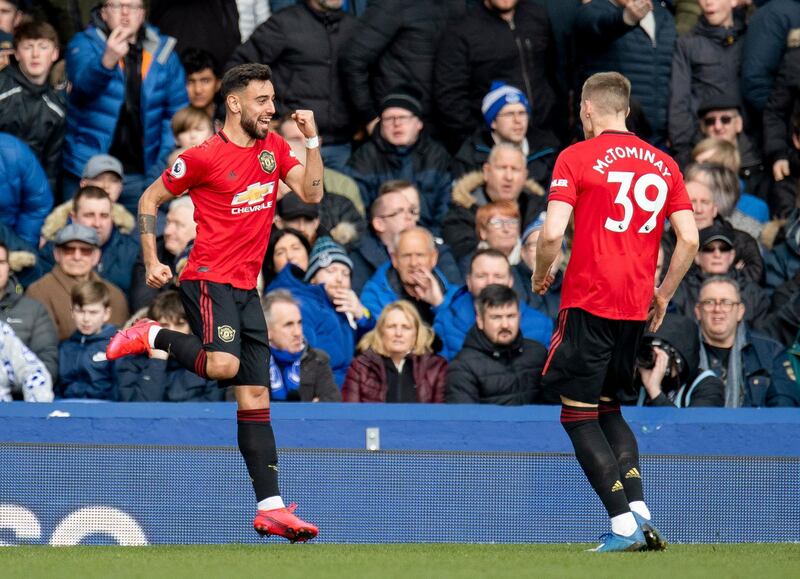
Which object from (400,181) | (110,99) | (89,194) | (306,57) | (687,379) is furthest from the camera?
(306,57)

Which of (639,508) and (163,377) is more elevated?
(163,377)

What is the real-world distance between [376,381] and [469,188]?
2.56 metres

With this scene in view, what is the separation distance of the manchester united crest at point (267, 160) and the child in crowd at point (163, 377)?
7.23 feet

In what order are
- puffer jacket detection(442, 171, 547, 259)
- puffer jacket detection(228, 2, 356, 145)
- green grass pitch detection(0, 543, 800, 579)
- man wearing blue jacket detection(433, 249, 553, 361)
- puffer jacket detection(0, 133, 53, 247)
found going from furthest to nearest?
puffer jacket detection(228, 2, 356, 145)
puffer jacket detection(442, 171, 547, 259)
puffer jacket detection(0, 133, 53, 247)
man wearing blue jacket detection(433, 249, 553, 361)
green grass pitch detection(0, 543, 800, 579)

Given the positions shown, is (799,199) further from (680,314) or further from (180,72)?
(180,72)

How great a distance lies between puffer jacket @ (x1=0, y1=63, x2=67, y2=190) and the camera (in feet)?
39.3

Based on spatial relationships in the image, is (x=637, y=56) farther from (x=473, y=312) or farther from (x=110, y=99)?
(x=110, y=99)

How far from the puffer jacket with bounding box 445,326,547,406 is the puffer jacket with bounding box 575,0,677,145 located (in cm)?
368

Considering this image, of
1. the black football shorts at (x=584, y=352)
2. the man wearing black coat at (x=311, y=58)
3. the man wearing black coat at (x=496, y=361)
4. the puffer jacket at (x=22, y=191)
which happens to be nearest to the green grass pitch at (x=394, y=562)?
the black football shorts at (x=584, y=352)

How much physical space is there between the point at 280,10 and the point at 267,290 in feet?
10.2

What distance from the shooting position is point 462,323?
10.5 m

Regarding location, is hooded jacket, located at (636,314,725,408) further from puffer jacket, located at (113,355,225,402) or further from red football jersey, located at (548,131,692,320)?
puffer jacket, located at (113,355,225,402)

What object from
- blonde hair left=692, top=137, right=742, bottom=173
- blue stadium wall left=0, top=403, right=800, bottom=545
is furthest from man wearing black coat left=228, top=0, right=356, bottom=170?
blue stadium wall left=0, top=403, right=800, bottom=545

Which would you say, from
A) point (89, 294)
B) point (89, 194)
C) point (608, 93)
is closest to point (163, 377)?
point (89, 294)
